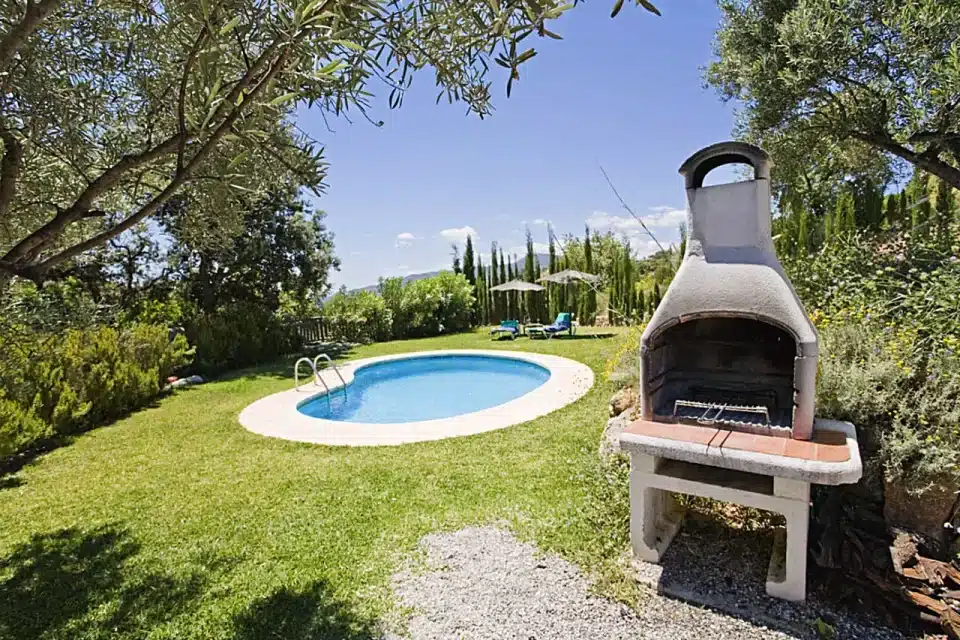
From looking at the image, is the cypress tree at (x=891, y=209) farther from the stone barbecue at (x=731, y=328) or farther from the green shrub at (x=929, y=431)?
the stone barbecue at (x=731, y=328)

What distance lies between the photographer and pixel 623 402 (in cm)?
613

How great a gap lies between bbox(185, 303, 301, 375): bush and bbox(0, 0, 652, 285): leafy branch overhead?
1097 centimetres

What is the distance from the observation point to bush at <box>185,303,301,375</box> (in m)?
13.2

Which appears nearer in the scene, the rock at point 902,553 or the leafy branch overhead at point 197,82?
the leafy branch overhead at point 197,82

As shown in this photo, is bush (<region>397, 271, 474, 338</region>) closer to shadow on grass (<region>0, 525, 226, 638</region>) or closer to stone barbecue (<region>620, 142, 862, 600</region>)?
shadow on grass (<region>0, 525, 226, 638</region>)

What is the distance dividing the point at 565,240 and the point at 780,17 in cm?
2169

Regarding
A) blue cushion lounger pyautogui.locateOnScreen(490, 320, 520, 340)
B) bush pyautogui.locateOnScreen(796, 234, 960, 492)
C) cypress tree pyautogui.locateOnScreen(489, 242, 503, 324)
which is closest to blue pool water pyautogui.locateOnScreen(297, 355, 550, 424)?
blue cushion lounger pyautogui.locateOnScreen(490, 320, 520, 340)

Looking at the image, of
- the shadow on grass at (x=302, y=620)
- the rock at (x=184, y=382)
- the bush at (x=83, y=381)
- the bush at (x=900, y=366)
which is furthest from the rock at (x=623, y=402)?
the rock at (x=184, y=382)

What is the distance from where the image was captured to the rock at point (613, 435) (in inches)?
198

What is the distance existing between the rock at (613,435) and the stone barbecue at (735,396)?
2.89 feet

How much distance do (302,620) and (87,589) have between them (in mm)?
1949

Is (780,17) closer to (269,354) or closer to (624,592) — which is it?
(624,592)

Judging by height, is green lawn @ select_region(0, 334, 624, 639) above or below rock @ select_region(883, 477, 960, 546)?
below

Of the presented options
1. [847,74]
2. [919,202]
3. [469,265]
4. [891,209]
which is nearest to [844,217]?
[891,209]
